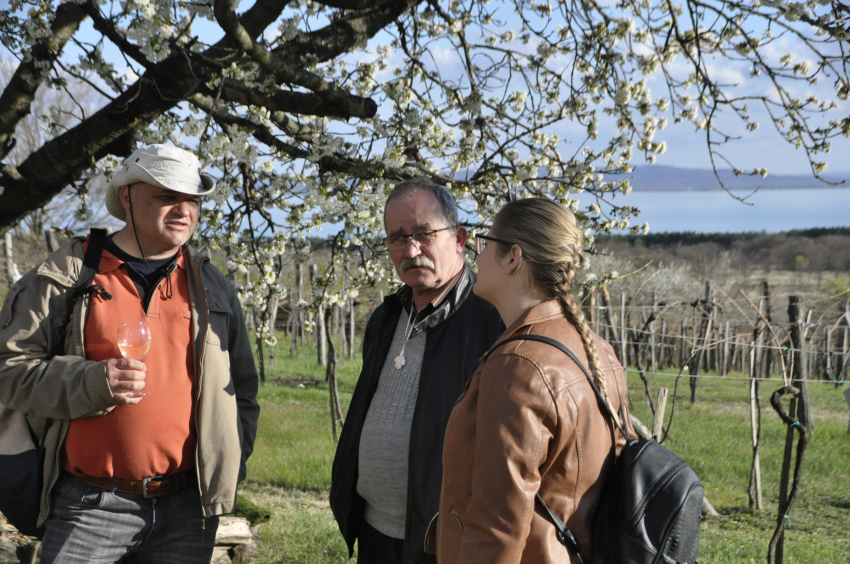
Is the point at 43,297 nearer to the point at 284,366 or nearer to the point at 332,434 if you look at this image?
the point at 332,434

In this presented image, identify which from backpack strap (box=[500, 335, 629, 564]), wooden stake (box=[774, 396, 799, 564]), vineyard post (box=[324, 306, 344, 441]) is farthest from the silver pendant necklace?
vineyard post (box=[324, 306, 344, 441])

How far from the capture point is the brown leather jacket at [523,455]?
1.33 meters

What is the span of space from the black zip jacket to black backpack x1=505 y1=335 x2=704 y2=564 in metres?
0.60

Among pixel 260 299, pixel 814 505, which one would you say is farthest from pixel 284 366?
pixel 814 505

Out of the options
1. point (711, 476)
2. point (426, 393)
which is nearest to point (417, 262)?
point (426, 393)

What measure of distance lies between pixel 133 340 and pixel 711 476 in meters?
6.87

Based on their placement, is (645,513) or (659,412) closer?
(645,513)

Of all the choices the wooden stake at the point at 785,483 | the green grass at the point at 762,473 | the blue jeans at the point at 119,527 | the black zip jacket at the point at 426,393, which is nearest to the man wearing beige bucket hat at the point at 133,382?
the blue jeans at the point at 119,527

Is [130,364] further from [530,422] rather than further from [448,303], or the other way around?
[530,422]

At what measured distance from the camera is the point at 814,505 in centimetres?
630

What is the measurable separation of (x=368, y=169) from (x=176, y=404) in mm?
2185

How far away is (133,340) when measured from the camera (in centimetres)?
193

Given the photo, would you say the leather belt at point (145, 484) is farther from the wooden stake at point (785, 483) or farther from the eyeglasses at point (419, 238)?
the wooden stake at point (785, 483)

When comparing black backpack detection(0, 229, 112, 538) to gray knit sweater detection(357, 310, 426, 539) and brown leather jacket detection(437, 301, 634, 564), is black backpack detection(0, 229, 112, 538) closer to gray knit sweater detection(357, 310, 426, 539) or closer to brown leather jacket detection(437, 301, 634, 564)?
gray knit sweater detection(357, 310, 426, 539)
